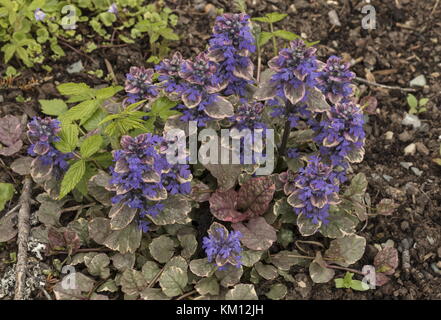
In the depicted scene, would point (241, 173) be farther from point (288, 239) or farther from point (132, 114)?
point (132, 114)

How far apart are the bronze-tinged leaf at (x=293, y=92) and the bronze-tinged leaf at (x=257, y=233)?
2.74 feet

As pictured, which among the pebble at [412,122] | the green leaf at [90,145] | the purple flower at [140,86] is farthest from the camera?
the pebble at [412,122]

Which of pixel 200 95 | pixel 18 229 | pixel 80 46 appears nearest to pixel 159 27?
pixel 80 46

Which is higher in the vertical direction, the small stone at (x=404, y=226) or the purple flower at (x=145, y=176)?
the purple flower at (x=145, y=176)

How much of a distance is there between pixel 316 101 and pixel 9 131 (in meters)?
2.14

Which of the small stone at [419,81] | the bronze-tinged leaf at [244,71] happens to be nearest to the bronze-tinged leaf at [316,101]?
the bronze-tinged leaf at [244,71]

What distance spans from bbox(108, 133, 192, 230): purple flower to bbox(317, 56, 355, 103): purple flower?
1012 mm

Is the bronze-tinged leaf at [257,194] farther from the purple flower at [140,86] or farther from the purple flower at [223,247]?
the purple flower at [140,86]

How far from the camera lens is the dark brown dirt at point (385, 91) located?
3.99 meters

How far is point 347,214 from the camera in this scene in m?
3.94

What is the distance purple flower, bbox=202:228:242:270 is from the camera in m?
3.41

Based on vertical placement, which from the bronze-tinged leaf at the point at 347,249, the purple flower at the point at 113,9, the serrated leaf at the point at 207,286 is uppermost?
the purple flower at the point at 113,9

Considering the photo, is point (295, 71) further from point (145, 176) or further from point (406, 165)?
point (406, 165)

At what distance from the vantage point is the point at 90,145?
11.6 feet
